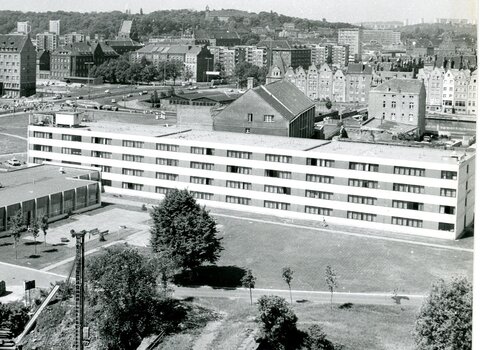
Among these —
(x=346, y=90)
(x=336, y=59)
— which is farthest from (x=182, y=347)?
(x=336, y=59)

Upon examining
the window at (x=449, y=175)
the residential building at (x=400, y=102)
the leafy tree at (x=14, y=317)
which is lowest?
the leafy tree at (x=14, y=317)

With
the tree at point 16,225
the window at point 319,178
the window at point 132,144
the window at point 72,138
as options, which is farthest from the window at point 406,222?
the window at point 72,138

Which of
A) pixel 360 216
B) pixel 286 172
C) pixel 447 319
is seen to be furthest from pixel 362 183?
pixel 447 319

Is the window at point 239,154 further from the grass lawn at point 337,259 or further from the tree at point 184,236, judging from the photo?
the tree at point 184,236

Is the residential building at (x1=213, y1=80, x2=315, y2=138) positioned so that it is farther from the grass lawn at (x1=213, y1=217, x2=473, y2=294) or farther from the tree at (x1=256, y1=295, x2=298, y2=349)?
the tree at (x1=256, y1=295, x2=298, y2=349)

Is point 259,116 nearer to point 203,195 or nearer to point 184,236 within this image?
point 203,195

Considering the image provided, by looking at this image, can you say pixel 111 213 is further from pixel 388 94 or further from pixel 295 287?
pixel 388 94

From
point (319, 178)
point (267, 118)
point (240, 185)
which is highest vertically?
point (267, 118)

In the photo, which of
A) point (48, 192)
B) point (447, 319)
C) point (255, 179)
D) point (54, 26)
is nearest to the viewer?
point (447, 319)
